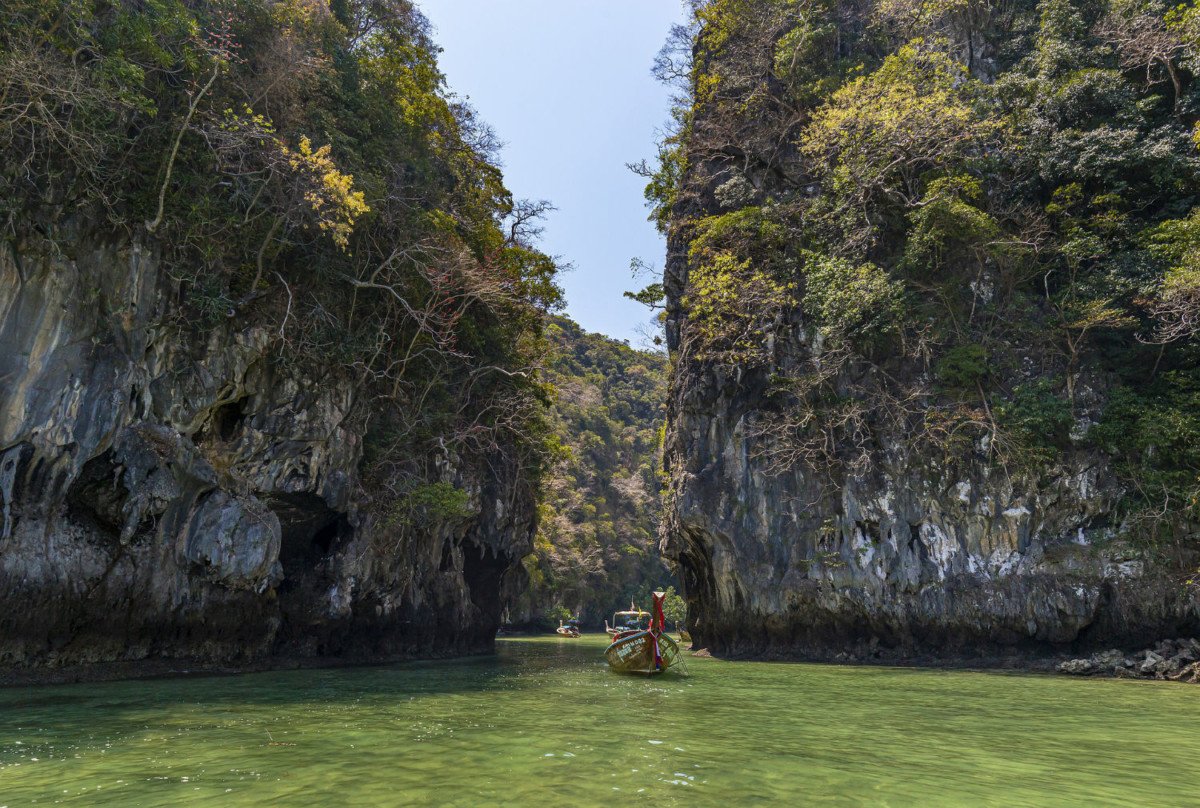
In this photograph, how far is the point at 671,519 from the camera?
22828 millimetres

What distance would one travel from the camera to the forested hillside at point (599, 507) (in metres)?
43.8

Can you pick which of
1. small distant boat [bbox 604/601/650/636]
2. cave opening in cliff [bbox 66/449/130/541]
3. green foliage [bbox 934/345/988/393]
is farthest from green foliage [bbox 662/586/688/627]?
cave opening in cliff [bbox 66/449/130/541]

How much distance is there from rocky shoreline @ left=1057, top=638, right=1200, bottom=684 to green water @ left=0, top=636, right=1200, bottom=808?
93.8 inches

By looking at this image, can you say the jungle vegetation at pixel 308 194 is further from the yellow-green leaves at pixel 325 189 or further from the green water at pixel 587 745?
the green water at pixel 587 745

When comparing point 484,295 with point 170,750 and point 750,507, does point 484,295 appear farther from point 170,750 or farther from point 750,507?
point 170,750

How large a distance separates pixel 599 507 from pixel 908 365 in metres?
34.8

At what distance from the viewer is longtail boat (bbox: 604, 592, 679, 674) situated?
47.5 feet

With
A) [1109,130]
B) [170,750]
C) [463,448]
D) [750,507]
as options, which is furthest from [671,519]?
[170,750]

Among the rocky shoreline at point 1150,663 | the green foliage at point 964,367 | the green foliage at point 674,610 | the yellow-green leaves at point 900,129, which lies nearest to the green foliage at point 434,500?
the green foliage at point 964,367

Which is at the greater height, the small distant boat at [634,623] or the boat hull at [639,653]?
the small distant boat at [634,623]

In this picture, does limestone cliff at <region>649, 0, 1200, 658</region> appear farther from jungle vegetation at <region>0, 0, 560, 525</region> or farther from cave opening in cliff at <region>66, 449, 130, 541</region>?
cave opening in cliff at <region>66, 449, 130, 541</region>

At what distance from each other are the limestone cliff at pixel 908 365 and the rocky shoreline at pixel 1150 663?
1.87 ft

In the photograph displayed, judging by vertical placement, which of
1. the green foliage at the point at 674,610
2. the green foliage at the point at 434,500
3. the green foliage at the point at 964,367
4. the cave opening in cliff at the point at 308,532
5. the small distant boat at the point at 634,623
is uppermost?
the green foliage at the point at 964,367

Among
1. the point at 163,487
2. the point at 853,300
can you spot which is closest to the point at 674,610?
the point at 853,300
